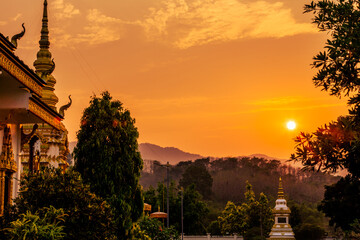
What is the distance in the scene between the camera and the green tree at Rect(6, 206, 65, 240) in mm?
15195

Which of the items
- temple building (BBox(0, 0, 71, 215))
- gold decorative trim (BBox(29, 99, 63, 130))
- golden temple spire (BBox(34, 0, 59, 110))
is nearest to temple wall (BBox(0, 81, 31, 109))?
temple building (BBox(0, 0, 71, 215))

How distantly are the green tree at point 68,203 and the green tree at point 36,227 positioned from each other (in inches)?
33.6

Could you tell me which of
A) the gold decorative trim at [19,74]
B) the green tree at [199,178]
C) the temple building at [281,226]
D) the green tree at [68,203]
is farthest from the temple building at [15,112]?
the green tree at [199,178]

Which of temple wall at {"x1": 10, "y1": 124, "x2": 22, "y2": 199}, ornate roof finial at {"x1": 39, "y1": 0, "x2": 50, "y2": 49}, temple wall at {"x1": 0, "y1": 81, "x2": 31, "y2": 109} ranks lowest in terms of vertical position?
temple wall at {"x1": 10, "y1": 124, "x2": 22, "y2": 199}

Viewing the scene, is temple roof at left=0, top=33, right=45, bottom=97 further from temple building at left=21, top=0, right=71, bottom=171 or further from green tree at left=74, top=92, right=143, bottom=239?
green tree at left=74, top=92, right=143, bottom=239

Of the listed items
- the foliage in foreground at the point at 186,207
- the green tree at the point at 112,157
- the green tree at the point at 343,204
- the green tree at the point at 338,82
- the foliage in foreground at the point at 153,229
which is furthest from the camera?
the foliage in foreground at the point at 186,207

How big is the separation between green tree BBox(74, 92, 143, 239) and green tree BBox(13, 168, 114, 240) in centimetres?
991

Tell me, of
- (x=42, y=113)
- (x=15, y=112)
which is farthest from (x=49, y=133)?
(x=15, y=112)

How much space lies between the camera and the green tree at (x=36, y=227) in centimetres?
1520

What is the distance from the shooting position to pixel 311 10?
15562mm

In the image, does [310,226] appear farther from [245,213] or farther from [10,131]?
[10,131]

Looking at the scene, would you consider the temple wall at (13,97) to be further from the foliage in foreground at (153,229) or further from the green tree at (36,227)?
the foliage in foreground at (153,229)

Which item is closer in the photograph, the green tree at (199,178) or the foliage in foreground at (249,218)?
the foliage in foreground at (249,218)

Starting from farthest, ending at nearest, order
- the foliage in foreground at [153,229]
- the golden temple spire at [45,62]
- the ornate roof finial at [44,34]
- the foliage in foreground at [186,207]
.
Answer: the foliage in foreground at [186,207]
the foliage in foreground at [153,229]
the ornate roof finial at [44,34]
the golden temple spire at [45,62]
